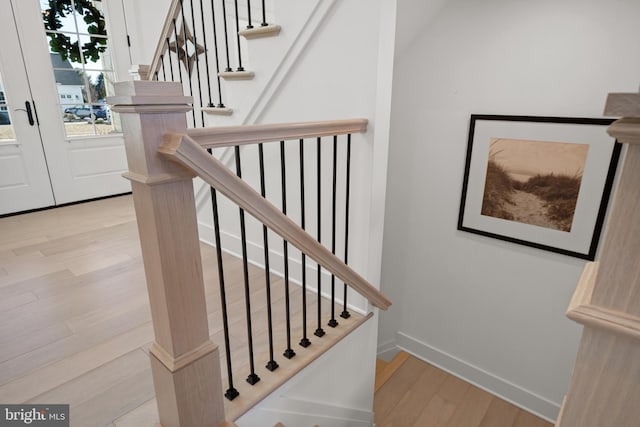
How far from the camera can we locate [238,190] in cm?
103

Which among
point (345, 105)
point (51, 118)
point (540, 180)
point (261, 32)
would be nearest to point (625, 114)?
point (345, 105)

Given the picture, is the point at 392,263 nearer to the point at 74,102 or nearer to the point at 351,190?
the point at 351,190

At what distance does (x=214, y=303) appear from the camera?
6.33 feet

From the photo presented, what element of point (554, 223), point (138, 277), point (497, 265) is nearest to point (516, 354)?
point (497, 265)

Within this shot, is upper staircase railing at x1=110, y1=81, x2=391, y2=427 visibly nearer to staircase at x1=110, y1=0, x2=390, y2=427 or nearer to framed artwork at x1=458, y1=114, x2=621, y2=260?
staircase at x1=110, y1=0, x2=390, y2=427

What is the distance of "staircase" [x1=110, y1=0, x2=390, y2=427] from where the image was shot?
3.00 feet

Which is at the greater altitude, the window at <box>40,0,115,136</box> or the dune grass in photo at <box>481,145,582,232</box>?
the window at <box>40,0,115,136</box>

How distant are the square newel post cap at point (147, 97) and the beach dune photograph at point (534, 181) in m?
2.43

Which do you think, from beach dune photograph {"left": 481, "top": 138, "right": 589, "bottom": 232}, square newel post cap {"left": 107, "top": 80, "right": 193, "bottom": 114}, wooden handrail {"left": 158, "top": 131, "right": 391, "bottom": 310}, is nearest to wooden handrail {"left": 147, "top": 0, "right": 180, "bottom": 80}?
wooden handrail {"left": 158, "top": 131, "right": 391, "bottom": 310}

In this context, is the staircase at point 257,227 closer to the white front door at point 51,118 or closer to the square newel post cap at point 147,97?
the square newel post cap at point 147,97

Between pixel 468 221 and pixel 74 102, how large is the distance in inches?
158

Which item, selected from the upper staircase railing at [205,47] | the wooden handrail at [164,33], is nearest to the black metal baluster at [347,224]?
the upper staircase railing at [205,47]

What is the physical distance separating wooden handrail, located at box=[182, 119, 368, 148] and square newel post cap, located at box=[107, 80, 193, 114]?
0.10 m

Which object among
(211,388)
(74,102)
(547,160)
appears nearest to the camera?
(211,388)
